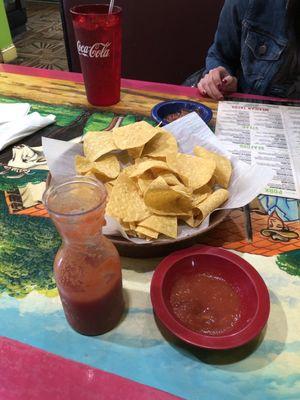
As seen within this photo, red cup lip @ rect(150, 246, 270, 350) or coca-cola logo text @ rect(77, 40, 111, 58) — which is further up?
coca-cola logo text @ rect(77, 40, 111, 58)

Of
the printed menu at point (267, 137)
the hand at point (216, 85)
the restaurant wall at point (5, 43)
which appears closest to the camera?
the printed menu at point (267, 137)

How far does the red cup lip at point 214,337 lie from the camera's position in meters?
0.54

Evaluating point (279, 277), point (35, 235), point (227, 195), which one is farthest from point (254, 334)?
point (35, 235)

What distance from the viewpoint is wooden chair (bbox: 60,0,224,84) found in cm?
210

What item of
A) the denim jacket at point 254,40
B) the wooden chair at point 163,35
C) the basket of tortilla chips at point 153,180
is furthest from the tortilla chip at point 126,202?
the wooden chair at point 163,35

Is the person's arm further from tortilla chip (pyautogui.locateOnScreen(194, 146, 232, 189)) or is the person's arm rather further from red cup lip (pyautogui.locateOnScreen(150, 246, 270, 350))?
red cup lip (pyautogui.locateOnScreen(150, 246, 270, 350))

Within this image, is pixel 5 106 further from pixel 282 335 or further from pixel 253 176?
pixel 282 335

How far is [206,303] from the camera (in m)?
0.62

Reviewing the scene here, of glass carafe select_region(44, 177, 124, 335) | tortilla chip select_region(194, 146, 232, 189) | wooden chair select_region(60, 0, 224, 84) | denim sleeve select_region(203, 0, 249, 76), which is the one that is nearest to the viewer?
glass carafe select_region(44, 177, 124, 335)

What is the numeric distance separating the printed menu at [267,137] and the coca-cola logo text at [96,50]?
0.42 meters

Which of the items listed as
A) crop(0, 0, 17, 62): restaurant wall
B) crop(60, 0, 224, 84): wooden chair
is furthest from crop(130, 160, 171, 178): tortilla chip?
crop(0, 0, 17, 62): restaurant wall

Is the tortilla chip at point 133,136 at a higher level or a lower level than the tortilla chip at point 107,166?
higher

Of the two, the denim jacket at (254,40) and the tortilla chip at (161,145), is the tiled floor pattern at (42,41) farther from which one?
the tortilla chip at (161,145)

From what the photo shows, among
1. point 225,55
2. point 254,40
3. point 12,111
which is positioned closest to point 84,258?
point 12,111
